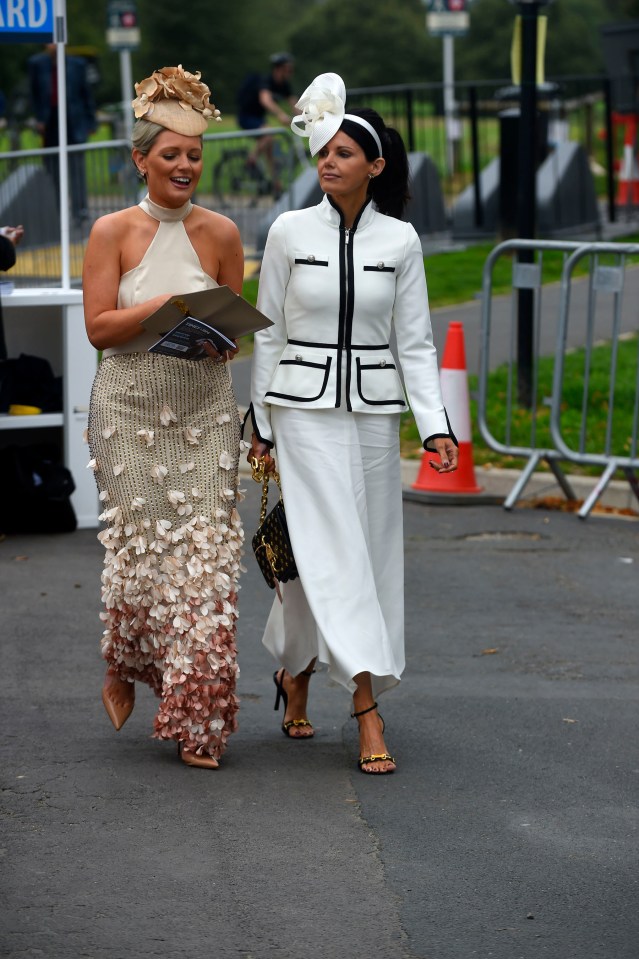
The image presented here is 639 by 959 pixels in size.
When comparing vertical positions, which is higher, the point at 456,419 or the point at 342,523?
the point at 456,419

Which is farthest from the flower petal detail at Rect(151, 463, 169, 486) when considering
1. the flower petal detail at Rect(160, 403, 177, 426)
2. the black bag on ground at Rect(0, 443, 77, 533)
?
the black bag on ground at Rect(0, 443, 77, 533)

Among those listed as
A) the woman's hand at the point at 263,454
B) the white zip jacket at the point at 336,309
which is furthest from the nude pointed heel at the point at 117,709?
the white zip jacket at the point at 336,309

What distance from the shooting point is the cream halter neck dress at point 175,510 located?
531cm

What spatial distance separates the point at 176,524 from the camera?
17.7ft

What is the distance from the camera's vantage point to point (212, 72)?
62.9 metres

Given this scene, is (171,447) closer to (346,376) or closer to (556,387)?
(346,376)

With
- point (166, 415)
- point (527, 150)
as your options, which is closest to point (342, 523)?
point (166, 415)

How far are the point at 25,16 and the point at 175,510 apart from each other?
4.23m

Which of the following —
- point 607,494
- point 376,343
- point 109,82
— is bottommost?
point 607,494

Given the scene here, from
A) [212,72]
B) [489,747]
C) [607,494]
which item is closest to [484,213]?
[607,494]

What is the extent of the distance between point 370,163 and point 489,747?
194 cm

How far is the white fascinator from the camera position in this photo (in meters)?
5.26

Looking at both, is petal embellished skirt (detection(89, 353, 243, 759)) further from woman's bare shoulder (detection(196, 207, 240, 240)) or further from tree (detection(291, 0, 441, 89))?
tree (detection(291, 0, 441, 89))

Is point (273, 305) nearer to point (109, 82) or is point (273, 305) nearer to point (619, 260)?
point (619, 260)
